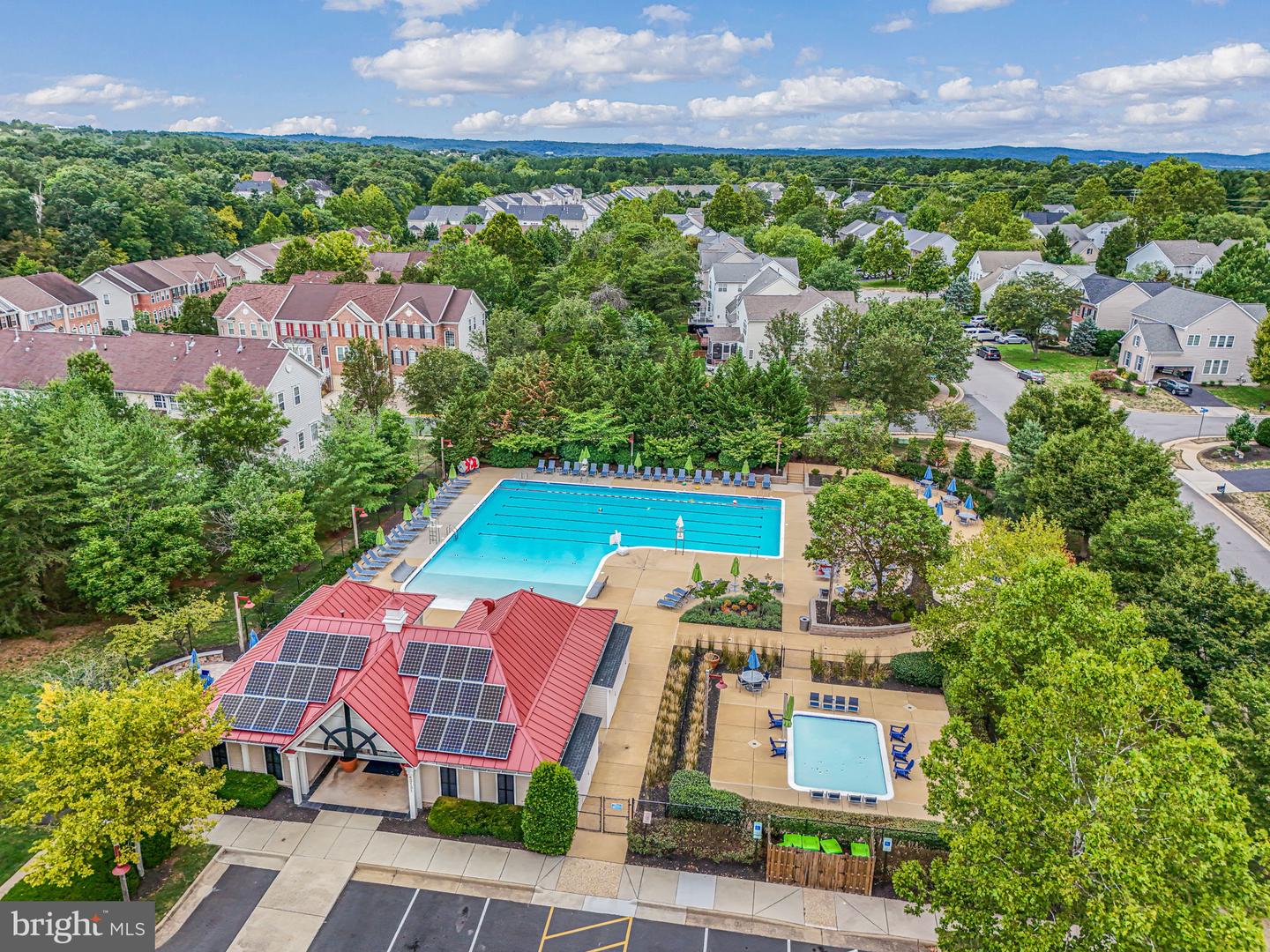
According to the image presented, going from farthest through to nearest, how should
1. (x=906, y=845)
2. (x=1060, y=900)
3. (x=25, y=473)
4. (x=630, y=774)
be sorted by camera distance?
(x=25, y=473), (x=630, y=774), (x=906, y=845), (x=1060, y=900)

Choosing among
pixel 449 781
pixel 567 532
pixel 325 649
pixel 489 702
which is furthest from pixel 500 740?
pixel 567 532

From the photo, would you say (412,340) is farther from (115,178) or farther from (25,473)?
(115,178)

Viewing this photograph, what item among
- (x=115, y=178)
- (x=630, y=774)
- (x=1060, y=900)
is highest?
(x=115, y=178)

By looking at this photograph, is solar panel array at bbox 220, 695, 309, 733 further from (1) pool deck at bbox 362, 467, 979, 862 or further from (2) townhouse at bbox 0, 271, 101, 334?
(2) townhouse at bbox 0, 271, 101, 334

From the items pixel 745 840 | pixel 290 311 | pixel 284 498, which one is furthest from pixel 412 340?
pixel 745 840

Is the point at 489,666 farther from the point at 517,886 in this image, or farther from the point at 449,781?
the point at 517,886

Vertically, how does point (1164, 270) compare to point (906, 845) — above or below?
above

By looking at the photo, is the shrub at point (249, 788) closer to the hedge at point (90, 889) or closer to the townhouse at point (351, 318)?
the hedge at point (90, 889)

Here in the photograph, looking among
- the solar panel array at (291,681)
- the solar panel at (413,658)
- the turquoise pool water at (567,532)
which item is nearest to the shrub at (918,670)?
the turquoise pool water at (567,532)
